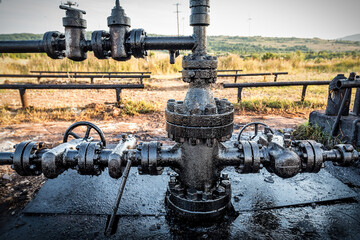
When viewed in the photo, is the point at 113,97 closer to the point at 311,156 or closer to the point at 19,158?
the point at 19,158

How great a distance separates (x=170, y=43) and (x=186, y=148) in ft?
2.14

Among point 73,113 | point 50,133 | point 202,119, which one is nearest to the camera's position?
point 202,119

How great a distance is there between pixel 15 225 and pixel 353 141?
3.45 meters

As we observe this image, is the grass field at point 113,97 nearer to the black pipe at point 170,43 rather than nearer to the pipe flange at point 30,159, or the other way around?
the black pipe at point 170,43

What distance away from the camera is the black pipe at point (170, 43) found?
1.37 metres

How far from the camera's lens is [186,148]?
141cm

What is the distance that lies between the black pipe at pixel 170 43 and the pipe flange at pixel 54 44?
56 centimetres

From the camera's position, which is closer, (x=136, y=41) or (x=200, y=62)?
(x=200, y=62)

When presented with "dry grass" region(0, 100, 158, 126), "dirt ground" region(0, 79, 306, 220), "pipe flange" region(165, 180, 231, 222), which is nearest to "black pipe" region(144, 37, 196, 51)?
"pipe flange" region(165, 180, 231, 222)

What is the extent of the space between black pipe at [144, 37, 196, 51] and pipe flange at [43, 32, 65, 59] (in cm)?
56

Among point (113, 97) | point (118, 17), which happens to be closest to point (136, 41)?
point (118, 17)

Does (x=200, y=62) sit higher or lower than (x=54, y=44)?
lower

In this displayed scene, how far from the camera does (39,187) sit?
200 cm

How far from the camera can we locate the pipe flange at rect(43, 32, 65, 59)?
144 centimetres
